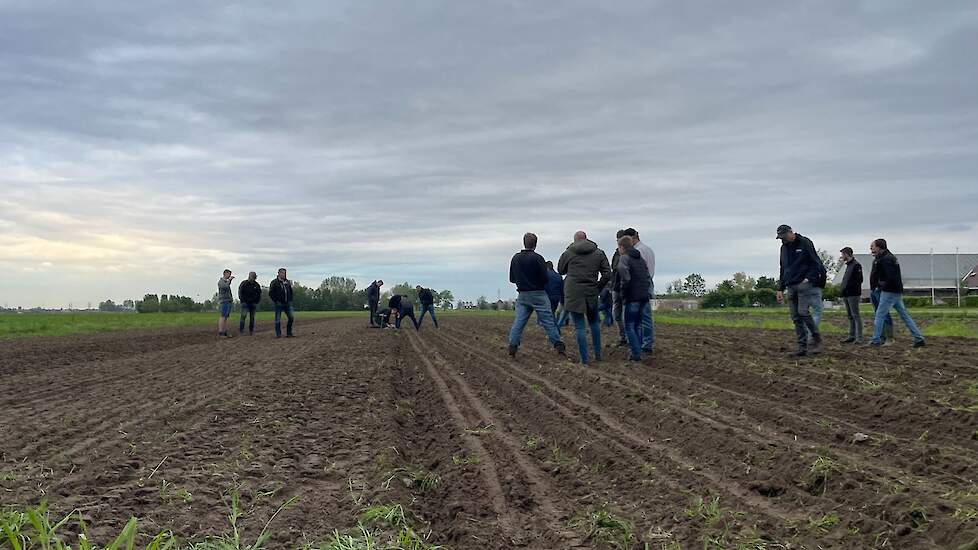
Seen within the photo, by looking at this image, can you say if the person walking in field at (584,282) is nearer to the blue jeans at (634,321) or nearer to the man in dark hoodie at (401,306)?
the blue jeans at (634,321)

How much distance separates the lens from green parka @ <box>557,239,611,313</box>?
1154 centimetres

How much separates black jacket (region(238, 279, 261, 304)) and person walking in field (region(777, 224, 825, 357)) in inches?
591

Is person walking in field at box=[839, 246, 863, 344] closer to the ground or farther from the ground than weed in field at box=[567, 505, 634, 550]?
farther from the ground

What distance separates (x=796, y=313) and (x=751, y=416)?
5.17 metres

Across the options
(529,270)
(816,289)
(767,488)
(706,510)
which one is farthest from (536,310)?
(706,510)

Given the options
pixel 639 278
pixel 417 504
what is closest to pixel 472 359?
pixel 639 278

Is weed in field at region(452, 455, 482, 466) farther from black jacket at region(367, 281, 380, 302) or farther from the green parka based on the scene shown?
black jacket at region(367, 281, 380, 302)

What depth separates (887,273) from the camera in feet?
42.2

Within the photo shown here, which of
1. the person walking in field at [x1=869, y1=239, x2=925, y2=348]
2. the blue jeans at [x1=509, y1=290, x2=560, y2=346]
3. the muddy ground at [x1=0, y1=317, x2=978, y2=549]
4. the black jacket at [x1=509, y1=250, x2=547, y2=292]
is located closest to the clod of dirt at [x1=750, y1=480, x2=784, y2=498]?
the muddy ground at [x1=0, y1=317, x2=978, y2=549]

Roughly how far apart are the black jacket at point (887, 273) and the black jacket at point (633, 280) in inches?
170

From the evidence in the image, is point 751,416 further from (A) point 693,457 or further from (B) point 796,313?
(B) point 796,313

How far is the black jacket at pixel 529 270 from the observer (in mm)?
12414

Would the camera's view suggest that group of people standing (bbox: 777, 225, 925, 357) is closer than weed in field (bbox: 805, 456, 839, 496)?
No

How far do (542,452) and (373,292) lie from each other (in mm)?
21546
